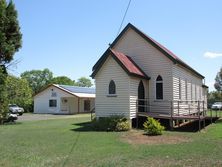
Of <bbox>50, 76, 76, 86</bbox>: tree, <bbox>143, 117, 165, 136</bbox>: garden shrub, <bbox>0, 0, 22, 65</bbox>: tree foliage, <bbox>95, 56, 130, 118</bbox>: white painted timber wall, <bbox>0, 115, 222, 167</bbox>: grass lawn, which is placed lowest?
<bbox>0, 115, 222, 167</bbox>: grass lawn

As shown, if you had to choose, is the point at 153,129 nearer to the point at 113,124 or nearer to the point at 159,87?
the point at 113,124

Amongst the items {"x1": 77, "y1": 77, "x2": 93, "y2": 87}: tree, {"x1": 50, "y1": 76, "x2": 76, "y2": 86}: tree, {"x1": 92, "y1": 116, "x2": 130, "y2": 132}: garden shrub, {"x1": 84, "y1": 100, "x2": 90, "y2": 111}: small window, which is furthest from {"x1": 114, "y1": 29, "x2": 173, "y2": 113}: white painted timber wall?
{"x1": 77, "y1": 77, "x2": 93, "y2": 87}: tree

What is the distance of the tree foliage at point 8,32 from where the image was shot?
45.9 ft

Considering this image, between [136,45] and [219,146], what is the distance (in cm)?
1390

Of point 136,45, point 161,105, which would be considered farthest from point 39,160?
point 136,45

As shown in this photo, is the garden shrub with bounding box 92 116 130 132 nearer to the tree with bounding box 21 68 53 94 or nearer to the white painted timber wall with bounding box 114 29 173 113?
the white painted timber wall with bounding box 114 29 173 113

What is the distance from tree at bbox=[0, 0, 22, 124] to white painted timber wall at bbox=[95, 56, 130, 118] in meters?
6.46

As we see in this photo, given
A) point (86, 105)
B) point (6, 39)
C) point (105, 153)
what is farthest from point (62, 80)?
point (105, 153)

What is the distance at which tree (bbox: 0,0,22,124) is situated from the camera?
14.2 meters

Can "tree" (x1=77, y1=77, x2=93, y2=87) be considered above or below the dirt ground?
above

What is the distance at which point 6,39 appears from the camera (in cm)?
2056

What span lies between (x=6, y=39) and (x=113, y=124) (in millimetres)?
8799

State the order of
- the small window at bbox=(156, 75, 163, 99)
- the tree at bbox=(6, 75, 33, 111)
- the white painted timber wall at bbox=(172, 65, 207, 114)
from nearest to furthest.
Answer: the small window at bbox=(156, 75, 163, 99)
the white painted timber wall at bbox=(172, 65, 207, 114)
the tree at bbox=(6, 75, 33, 111)

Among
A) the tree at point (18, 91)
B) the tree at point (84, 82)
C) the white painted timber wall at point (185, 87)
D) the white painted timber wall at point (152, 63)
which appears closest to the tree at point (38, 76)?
the tree at point (84, 82)
